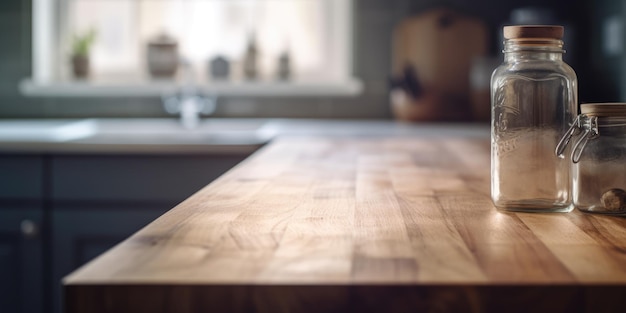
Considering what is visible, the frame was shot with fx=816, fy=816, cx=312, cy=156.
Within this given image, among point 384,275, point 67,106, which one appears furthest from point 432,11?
point 384,275

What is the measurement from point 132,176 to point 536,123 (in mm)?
1630

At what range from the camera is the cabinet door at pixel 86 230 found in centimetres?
236

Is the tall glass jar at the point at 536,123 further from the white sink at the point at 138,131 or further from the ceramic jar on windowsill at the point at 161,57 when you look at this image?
the ceramic jar on windowsill at the point at 161,57

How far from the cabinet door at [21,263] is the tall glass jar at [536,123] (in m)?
1.74

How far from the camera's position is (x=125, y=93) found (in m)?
3.20

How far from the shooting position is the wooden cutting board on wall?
299 centimetres

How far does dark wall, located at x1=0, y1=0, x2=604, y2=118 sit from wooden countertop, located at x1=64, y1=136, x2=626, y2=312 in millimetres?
2009

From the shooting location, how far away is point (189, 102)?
3.02 meters

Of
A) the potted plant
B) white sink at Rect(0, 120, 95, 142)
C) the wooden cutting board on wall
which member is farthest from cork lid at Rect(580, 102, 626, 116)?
the potted plant

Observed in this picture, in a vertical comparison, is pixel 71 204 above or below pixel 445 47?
below

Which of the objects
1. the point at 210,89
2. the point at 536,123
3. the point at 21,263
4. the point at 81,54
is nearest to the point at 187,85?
the point at 210,89

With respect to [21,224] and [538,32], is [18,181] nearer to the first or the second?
A: [21,224]

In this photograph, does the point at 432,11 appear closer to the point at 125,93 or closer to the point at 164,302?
the point at 125,93

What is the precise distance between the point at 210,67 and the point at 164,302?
8.68 feet
